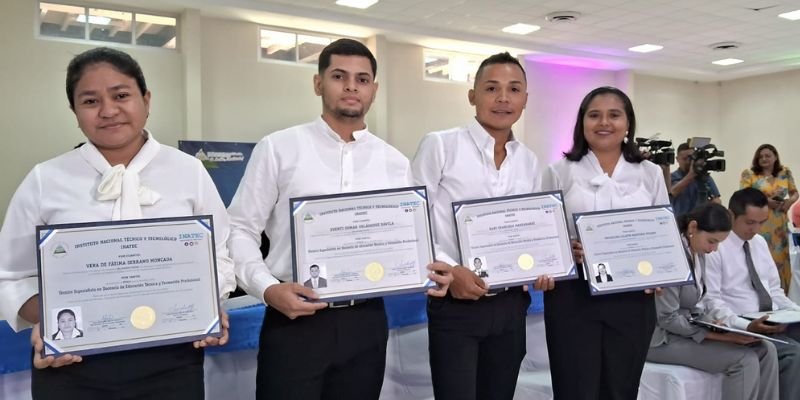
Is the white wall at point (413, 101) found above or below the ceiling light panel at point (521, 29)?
below

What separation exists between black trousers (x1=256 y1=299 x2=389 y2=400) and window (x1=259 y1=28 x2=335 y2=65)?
809cm

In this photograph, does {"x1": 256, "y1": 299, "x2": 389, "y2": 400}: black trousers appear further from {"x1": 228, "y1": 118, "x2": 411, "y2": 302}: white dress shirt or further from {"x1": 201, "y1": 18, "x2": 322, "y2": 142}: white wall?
{"x1": 201, "y1": 18, "x2": 322, "y2": 142}: white wall

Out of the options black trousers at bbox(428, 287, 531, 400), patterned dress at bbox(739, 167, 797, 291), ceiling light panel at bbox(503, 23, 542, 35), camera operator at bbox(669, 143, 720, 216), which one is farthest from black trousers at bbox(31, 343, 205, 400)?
ceiling light panel at bbox(503, 23, 542, 35)

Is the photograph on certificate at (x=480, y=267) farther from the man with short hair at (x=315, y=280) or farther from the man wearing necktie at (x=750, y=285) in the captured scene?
the man wearing necktie at (x=750, y=285)

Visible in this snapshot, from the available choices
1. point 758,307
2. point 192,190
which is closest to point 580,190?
point 192,190

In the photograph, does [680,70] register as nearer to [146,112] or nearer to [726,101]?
[726,101]

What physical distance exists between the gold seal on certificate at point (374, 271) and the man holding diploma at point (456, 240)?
30cm

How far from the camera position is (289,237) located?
72.0 inches

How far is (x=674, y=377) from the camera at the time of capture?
2.91 m

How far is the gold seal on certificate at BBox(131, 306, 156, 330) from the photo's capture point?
1.46 meters

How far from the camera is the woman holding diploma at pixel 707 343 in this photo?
291 centimetres

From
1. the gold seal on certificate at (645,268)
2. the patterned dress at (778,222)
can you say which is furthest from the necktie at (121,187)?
the patterned dress at (778,222)

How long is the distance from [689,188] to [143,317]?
19.1 feet

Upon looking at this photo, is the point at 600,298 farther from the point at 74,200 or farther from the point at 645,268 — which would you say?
the point at 74,200
